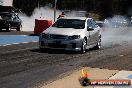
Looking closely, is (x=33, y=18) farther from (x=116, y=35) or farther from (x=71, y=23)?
(x=71, y=23)

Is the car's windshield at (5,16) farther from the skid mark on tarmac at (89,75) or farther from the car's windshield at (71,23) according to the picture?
the skid mark on tarmac at (89,75)

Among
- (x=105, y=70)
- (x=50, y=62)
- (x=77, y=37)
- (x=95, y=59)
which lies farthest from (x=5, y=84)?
(x=77, y=37)

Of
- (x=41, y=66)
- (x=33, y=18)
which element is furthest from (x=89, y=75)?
(x=33, y=18)

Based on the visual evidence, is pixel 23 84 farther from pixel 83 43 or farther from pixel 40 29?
pixel 40 29

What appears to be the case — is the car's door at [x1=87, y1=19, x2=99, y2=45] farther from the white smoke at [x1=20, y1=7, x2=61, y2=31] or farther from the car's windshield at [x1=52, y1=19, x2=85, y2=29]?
the white smoke at [x1=20, y1=7, x2=61, y2=31]

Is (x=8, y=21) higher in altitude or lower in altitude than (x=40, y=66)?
higher

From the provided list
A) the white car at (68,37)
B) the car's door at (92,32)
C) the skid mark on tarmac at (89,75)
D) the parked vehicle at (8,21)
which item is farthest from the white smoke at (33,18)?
the skid mark on tarmac at (89,75)

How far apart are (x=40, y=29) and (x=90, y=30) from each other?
37.4ft

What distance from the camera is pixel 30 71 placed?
37.9ft

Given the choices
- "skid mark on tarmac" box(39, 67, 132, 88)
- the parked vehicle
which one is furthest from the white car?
the parked vehicle

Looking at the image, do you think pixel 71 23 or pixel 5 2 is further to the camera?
pixel 5 2

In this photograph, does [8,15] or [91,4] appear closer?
[8,15]

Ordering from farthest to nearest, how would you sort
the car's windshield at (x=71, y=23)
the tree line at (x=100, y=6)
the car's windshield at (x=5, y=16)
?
1. the tree line at (x=100, y=6)
2. the car's windshield at (x=5, y=16)
3. the car's windshield at (x=71, y=23)

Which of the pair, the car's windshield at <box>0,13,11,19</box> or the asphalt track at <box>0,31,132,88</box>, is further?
the car's windshield at <box>0,13,11,19</box>
